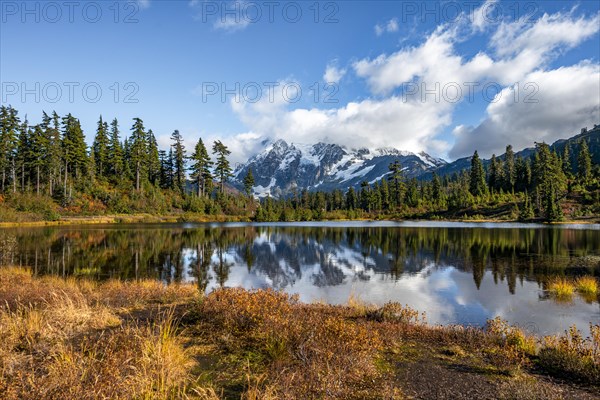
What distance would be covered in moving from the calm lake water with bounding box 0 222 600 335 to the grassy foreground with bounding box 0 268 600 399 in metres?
4.59

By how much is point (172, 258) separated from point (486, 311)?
2631cm

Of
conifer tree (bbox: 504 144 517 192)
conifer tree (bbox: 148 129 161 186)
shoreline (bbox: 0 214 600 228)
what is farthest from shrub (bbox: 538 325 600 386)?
conifer tree (bbox: 504 144 517 192)

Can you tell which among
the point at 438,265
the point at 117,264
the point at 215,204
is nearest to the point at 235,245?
the point at 117,264

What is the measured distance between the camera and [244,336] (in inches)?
415

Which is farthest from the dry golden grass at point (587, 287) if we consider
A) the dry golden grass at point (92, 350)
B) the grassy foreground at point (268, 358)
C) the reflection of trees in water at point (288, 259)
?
the dry golden grass at point (92, 350)

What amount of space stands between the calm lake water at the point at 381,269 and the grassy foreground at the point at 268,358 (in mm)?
4591

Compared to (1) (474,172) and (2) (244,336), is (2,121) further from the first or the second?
(1) (474,172)

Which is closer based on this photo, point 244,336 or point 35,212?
point 244,336

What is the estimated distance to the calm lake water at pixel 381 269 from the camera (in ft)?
55.2

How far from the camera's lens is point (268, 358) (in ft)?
29.0

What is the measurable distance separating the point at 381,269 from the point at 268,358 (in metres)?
20.3

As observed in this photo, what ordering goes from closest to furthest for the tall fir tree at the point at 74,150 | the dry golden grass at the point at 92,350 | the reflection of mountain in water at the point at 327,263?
the dry golden grass at the point at 92,350
the reflection of mountain in water at the point at 327,263
the tall fir tree at the point at 74,150

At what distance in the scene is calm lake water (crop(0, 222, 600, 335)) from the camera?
55.2ft

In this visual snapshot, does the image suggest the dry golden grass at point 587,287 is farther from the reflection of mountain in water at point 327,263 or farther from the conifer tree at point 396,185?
the conifer tree at point 396,185
